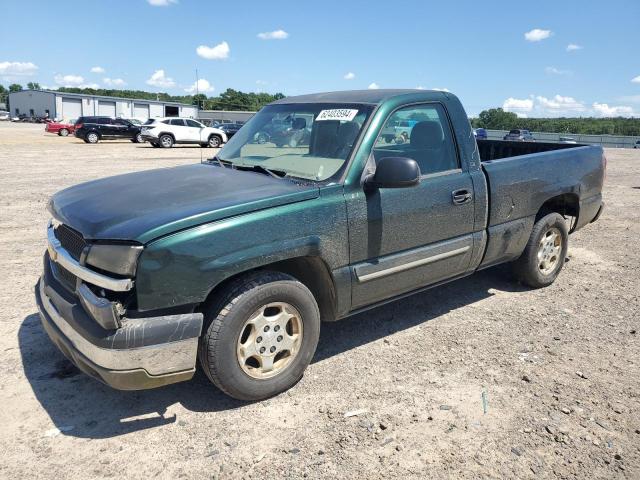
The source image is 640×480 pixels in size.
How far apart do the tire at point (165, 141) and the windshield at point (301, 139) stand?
23.8m

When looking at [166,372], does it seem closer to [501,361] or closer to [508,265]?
[501,361]

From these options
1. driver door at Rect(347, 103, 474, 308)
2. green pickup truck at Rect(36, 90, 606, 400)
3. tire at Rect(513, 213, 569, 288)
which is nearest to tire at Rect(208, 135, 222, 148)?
green pickup truck at Rect(36, 90, 606, 400)

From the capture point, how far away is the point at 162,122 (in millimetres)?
27016

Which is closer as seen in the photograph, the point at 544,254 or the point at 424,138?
the point at 424,138

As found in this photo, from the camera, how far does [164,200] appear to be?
3105mm

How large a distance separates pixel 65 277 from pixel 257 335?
126 centimetres

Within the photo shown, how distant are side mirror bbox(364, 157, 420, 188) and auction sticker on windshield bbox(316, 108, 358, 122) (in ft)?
2.02

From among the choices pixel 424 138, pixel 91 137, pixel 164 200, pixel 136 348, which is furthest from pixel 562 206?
pixel 91 137

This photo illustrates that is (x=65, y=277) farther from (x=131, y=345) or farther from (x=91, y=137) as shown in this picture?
(x=91, y=137)

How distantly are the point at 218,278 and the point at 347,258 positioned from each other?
92 centimetres

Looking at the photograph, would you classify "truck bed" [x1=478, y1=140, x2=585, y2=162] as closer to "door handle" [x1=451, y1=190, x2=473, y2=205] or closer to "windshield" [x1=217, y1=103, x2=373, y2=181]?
"door handle" [x1=451, y1=190, x2=473, y2=205]

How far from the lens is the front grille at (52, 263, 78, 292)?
3.07 meters

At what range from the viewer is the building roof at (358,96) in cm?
383

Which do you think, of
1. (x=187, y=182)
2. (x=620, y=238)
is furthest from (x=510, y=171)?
(x=620, y=238)
